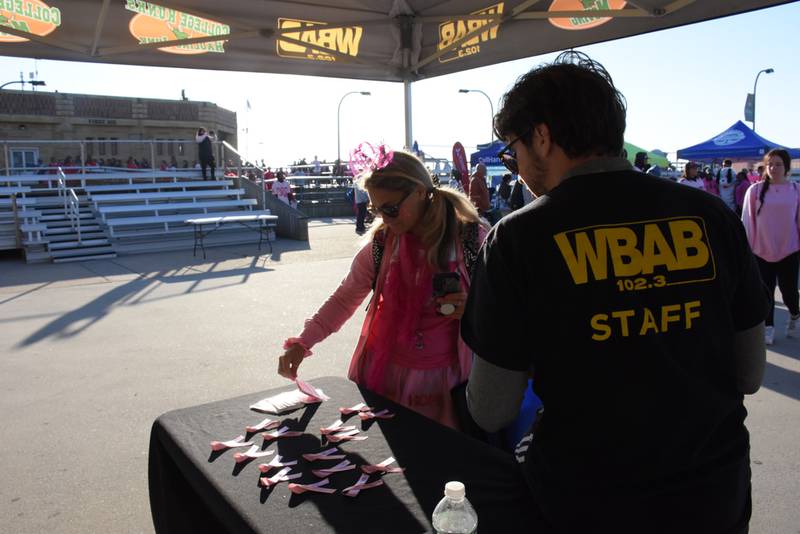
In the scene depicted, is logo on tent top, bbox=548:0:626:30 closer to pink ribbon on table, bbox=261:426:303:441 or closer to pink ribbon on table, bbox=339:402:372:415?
pink ribbon on table, bbox=339:402:372:415

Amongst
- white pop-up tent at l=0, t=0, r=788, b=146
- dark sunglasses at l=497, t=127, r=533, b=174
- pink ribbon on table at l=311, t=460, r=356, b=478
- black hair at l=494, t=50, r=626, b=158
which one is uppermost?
white pop-up tent at l=0, t=0, r=788, b=146

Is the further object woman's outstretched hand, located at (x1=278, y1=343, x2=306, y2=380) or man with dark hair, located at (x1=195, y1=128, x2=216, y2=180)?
man with dark hair, located at (x1=195, y1=128, x2=216, y2=180)

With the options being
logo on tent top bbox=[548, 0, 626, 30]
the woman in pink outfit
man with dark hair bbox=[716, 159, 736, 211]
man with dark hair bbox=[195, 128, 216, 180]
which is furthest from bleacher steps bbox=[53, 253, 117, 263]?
man with dark hair bbox=[716, 159, 736, 211]

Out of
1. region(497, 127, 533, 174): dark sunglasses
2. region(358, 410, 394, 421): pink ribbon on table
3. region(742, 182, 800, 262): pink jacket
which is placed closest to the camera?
region(497, 127, 533, 174): dark sunglasses

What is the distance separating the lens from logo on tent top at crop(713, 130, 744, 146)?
19.5 m

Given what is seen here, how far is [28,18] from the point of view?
3.51m

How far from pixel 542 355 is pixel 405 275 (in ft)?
4.32

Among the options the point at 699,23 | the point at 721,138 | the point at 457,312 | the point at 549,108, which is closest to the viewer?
the point at 549,108

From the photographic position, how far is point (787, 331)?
6.05m

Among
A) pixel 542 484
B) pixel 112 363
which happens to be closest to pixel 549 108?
pixel 542 484

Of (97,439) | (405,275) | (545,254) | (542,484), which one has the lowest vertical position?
(97,439)

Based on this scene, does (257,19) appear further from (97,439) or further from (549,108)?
(549,108)

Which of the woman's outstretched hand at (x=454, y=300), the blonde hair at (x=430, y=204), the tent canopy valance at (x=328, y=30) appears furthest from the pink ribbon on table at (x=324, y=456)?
the tent canopy valance at (x=328, y=30)

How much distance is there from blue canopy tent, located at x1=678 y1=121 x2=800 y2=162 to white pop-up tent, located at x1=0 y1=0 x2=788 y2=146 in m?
17.7
